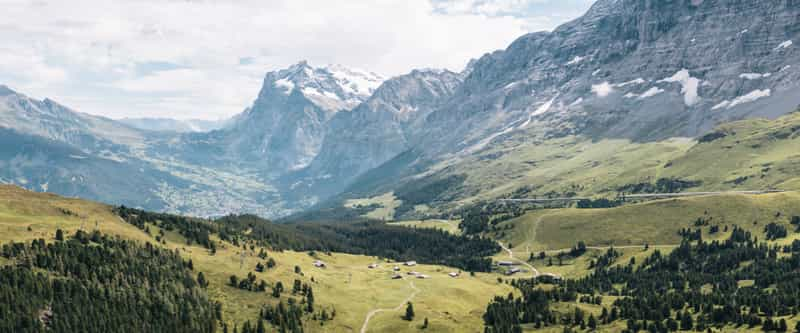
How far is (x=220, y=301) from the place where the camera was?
180 meters

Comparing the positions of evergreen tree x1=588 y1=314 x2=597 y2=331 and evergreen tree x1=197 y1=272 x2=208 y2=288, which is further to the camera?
evergreen tree x1=197 y1=272 x2=208 y2=288

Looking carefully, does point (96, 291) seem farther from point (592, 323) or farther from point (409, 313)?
point (592, 323)

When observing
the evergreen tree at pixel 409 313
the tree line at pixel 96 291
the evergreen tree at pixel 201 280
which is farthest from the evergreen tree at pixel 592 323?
the evergreen tree at pixel 201 280

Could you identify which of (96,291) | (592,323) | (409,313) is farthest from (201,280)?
(592,323)

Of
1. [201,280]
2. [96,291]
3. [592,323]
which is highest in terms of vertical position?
[201,280]

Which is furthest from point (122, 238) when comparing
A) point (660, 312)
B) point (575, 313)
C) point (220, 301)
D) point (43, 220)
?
point (660, 312)

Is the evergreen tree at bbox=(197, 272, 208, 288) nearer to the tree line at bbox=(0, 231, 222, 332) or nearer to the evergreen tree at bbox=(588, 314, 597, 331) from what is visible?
the tree line at bbox=(0, 231, 222, 332)

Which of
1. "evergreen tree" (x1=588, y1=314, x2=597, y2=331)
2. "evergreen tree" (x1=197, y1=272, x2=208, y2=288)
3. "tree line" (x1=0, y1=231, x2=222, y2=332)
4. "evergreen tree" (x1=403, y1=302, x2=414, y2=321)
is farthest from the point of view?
"evergreen tree" (x1=197, y1=272, x2=208, y2=288)

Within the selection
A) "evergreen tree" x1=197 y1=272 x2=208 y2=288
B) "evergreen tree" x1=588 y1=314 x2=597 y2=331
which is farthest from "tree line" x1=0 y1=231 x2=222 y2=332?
"evergreen tree" x1=588 y1=314 x2=597 y2=331

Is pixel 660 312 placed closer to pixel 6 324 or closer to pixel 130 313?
pixel 130 313

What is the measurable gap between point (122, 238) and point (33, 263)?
120ft

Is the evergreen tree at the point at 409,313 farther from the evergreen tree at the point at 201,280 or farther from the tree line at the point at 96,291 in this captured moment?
the evergreen tree at the point at 201,280

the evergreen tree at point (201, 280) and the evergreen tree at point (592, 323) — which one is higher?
the evergreen tree at point (201, 280)

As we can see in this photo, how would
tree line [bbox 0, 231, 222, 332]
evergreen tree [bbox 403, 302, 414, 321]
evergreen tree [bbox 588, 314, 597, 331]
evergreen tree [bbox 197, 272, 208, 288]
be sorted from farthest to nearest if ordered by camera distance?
evergreen tree [bbox 197, 272, 208, 288], evergreen tree [bbox 403, 302, 414, 321], evergreen tree [bbox 588, 314, 597, 331], tree line [bbox 0, 231, 222, 332]
